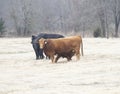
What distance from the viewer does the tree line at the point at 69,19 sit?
7519cm

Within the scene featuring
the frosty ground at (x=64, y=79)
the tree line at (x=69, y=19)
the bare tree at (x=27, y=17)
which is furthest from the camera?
the bare tree at (x=27, y=17)

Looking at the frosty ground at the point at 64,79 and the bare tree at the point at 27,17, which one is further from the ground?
the frosty ground at the point at 64,79

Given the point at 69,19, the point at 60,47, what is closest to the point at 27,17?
the point at 69,19

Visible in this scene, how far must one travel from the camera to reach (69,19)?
9088 cm

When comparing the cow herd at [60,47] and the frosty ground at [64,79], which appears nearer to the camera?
the frosty ground at [64,79]

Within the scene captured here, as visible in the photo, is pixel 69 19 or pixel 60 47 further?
pixel 69 19

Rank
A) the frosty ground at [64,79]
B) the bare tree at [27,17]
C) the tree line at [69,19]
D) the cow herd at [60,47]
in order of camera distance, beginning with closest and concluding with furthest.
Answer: the frosty ground at [64,79]
the cow herd at [60,47]
the tree line at [69,19]
the bare tree at [27,17]

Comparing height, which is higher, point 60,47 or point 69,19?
point 60,47

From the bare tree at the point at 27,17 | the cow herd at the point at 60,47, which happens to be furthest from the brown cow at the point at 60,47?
the bare tree at the point at 27,17

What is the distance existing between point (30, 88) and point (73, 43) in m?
9.02

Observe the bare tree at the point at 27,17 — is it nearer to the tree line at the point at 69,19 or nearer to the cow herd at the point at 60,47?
the tree line at the point at 69,19

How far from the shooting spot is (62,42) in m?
22.8

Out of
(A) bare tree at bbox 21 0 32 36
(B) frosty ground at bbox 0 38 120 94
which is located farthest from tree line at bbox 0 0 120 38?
(B) frosty ground at bbox 0 38 120 94

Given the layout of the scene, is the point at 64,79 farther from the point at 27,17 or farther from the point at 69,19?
the point at 69,19
